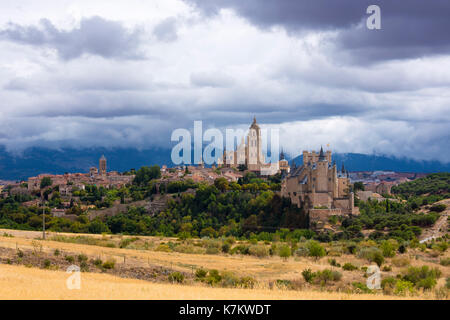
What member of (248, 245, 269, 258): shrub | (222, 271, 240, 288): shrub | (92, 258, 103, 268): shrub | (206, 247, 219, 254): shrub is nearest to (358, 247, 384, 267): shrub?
(248, 245, 269, 258): shrub

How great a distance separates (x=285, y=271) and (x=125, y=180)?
11254cm

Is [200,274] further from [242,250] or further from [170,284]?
[242,250]

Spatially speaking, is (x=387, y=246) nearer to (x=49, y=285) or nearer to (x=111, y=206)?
(x=49, y=285)

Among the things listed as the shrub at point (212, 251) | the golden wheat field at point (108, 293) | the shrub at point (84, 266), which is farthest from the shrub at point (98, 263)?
the shrub at point (212, 251)

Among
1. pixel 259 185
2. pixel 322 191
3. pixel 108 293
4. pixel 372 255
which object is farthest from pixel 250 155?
pixel 108 293

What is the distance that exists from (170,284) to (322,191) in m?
43.6

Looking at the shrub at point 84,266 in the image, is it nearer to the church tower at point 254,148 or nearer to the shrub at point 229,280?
the shrub at point 229,280

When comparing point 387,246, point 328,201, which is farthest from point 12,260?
point 328,201

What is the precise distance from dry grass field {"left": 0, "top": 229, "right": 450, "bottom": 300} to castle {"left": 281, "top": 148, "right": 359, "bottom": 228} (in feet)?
71.3

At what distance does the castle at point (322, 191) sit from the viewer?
6550 cm

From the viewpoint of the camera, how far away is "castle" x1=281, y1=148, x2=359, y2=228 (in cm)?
6550

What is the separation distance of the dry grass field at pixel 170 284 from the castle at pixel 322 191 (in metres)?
21.7

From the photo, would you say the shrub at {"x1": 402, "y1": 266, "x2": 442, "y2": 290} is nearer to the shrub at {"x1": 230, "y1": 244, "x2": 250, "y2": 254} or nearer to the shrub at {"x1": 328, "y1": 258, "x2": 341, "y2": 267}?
the shrub at {"x1": 328, "y1": 258, "x2": 341, "y2": 267}
